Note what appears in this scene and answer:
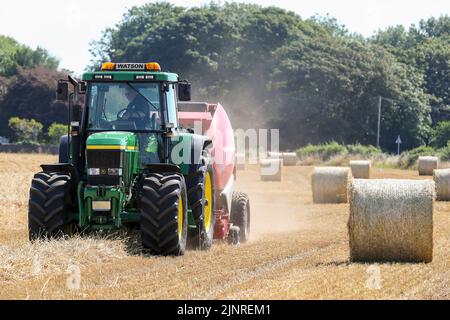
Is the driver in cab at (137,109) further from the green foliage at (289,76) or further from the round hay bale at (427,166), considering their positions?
the green foliage at (289,76)

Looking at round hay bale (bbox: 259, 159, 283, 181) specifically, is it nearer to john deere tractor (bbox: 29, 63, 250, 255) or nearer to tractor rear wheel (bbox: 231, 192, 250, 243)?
tractor rear wheel (bbox: 231, 192, 250, 243)

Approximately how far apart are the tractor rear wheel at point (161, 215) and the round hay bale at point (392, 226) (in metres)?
2.35

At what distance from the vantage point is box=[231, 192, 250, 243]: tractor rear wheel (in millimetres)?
17016

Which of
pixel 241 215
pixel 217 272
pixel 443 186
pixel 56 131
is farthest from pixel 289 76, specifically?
pixel 217 272

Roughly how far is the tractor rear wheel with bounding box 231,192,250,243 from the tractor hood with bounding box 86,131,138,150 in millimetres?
4040

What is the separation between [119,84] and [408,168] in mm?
40499

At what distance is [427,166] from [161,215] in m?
33.0

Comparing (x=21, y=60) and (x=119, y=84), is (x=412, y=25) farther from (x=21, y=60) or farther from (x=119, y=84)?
(x=119, y=84)

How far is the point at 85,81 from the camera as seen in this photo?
14.3m

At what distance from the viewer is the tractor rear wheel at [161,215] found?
12.9 m

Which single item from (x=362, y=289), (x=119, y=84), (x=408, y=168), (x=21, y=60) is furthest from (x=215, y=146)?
(x=21, y=60)

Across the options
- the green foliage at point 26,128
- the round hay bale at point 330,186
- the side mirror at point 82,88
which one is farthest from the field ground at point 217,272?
the green foliage at point 26,128

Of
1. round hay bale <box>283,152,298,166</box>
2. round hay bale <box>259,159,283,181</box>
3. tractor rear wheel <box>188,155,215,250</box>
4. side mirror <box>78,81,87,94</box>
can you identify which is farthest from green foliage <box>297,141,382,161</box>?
side mirror <box>78,81,87,94</box>

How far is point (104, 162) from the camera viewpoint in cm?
1322
